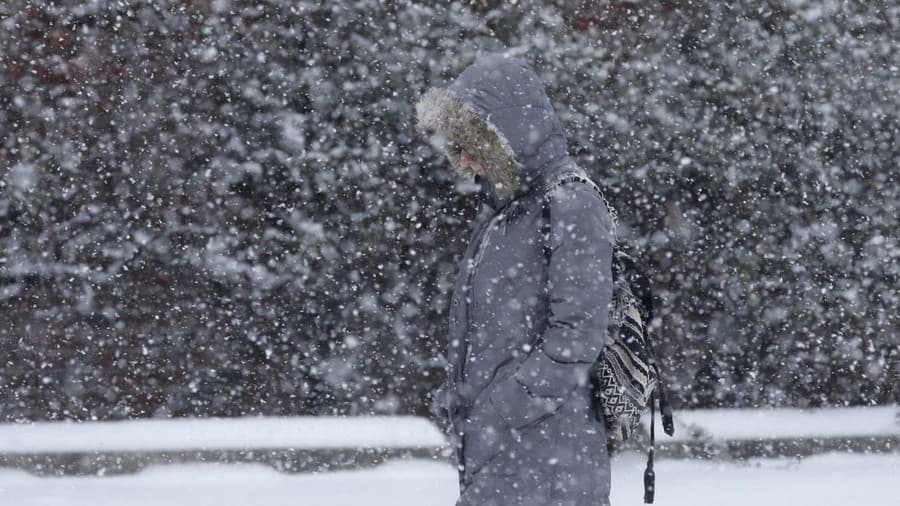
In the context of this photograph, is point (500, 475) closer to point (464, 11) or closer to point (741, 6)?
point (464, 11)

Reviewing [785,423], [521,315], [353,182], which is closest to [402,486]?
[353,182]

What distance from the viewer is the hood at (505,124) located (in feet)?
7.01

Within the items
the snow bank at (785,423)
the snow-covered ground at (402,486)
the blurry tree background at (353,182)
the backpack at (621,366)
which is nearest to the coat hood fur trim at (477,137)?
the backpack at (621,366)

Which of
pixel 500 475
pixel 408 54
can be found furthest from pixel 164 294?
pixel 500 475

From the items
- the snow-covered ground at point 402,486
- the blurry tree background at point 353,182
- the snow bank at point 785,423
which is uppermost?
the blurry tree background at point 353,182

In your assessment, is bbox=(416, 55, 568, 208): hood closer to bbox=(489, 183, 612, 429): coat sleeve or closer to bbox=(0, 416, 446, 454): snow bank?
bbox=(489, 183, 612, 429): coat sleeve

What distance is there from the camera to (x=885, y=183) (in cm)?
430

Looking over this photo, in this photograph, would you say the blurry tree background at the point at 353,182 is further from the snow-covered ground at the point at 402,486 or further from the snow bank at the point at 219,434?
→ the snow-covered ground at the point at 402,486

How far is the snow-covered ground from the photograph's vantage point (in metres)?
3.82

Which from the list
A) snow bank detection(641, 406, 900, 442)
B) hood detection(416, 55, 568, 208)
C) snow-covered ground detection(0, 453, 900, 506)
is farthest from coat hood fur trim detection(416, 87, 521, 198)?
snow bank detection(641, 406, 900, 442)

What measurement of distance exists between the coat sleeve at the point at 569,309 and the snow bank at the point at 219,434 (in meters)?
2.14

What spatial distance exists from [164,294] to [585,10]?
8.25ft

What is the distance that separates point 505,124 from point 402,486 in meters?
2.43

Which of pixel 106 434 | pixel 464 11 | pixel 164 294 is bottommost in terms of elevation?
pixel 106 434
